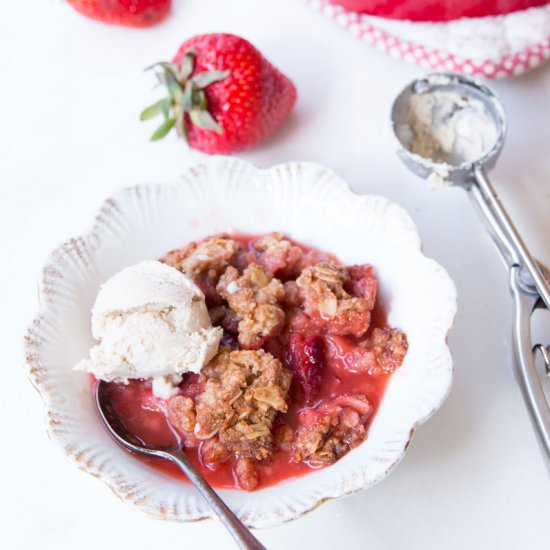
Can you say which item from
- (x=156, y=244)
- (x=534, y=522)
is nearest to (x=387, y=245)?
(x=156, y=244)

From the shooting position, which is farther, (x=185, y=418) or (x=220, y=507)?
(x=185, y=418)

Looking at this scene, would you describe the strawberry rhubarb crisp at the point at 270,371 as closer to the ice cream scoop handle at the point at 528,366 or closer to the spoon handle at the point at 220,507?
the spoon handle at the point at 220,507

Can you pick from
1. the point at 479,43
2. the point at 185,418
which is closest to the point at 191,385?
the point at 185,418

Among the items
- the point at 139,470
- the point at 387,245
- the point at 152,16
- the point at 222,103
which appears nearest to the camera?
the point at 139,470

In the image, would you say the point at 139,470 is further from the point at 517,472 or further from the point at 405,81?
the point at 405,81

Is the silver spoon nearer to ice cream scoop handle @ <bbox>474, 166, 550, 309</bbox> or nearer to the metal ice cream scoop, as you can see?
the metal ice cream scoop

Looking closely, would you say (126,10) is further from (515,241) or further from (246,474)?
(246,474)

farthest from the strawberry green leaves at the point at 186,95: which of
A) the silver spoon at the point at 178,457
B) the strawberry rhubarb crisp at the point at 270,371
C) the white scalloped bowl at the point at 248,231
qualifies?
the silver spoon at the point at 178,457
